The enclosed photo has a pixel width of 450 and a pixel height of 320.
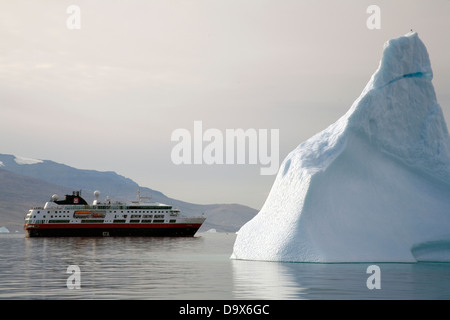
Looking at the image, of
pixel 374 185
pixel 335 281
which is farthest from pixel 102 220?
pixel 335 281

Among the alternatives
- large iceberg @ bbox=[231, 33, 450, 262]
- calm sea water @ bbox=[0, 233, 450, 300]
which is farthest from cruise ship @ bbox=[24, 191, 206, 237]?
calm sea water @ bbox=[0, 233, 450, 300]

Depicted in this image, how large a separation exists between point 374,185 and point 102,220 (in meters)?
89.5

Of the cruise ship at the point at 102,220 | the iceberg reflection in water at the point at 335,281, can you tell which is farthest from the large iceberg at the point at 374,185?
the cruise ship at the point at 102,220

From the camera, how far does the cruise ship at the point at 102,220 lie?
377 ft

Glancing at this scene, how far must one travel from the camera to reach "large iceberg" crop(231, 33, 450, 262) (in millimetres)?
32812

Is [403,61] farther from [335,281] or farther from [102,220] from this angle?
[102,220]

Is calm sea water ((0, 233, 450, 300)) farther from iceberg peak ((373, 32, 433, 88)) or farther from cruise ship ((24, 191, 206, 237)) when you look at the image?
cruise ship ((24, 191, 206, 237))

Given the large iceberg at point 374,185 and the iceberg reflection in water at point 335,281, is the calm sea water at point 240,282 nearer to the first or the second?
the iceberg reflection in water at point 335,281

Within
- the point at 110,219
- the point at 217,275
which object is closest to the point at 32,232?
the point at 110,219

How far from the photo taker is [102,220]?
117875mm
